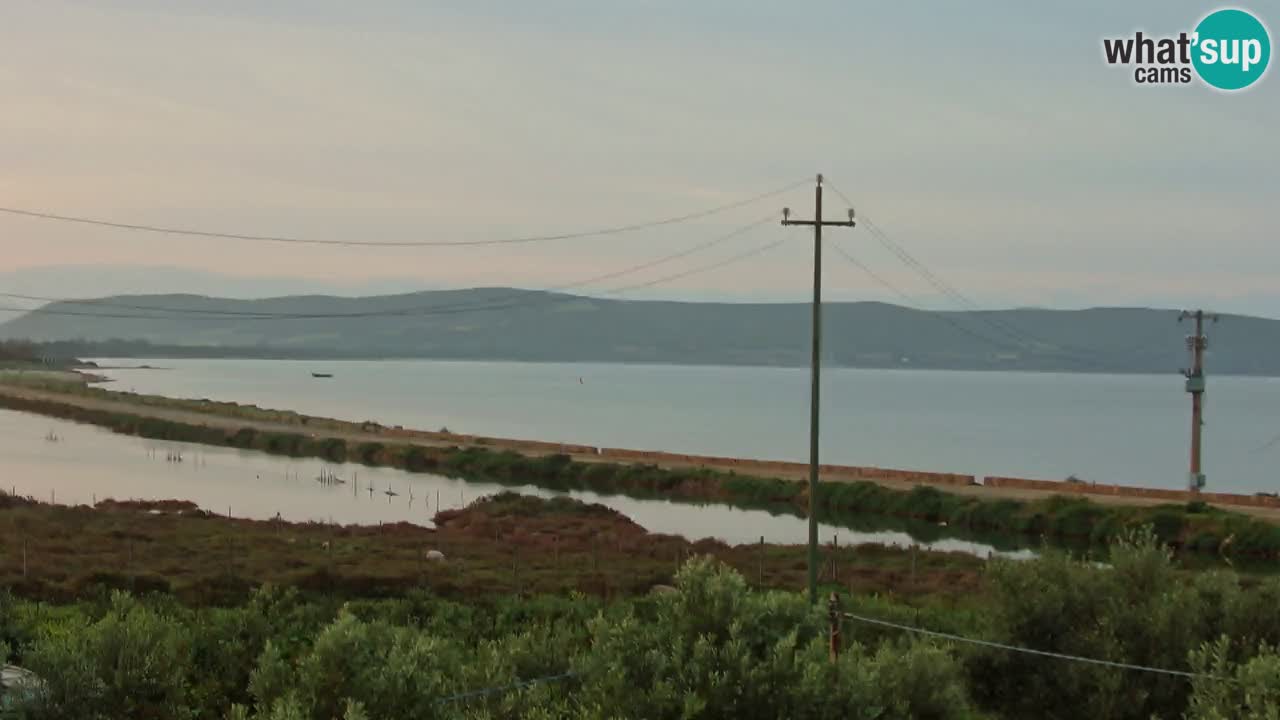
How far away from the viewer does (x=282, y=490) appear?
8019cm

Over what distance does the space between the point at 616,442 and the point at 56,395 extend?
87937 millimetres

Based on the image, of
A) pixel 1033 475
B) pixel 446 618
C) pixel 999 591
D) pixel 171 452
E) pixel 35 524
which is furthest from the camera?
pixel 1033 475

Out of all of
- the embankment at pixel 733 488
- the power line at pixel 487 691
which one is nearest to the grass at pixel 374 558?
the embankment at pixel 733 488

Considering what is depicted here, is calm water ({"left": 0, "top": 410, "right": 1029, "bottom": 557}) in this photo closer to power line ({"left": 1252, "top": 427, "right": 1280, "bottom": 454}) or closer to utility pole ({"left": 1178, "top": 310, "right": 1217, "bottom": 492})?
utility pole ({"left": 1178, "top": 310, "right": 1217, "bottom": 492})

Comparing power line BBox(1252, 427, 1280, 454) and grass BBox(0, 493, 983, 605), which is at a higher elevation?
power line BBox(1252, 427, 1280, 454)

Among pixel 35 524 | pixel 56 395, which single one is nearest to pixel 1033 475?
pixel 35 524

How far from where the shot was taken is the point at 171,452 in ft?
339

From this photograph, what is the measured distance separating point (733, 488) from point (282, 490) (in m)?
30.7

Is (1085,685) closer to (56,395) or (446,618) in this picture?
(446,618)

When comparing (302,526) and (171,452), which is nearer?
(302,526)

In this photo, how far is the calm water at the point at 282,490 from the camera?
6638 centimetres

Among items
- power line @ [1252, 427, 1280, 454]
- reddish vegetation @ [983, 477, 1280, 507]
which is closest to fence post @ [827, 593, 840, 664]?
reddish vegetation @ [983, 477, 1280, 507]

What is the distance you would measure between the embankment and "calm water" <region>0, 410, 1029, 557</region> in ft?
12.2

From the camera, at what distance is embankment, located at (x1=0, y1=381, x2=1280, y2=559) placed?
59531 millimetres
